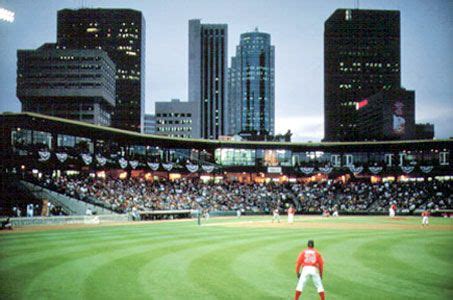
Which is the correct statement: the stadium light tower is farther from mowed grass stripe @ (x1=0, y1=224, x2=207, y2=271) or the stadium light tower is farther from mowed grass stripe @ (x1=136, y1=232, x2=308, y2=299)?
mowed grass stripe @ (x1=136, y1=232, x2=308, y2=299)

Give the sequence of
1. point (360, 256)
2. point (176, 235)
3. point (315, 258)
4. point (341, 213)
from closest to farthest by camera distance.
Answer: point (315, 258)
point (360, 256)
point (176, 235)
point (341, 213)

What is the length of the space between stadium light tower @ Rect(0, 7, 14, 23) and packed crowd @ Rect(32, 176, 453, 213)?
27.1m

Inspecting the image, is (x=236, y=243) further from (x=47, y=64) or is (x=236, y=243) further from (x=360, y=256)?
(x=47, y=64)

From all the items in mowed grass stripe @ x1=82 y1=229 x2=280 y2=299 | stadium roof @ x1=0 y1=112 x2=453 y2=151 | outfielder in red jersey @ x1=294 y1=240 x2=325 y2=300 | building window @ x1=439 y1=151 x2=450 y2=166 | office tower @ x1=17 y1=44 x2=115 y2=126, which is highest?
office tower @ x1=17 y1=44 x2=115 y2=126

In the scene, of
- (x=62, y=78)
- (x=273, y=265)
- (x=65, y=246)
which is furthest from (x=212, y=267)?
(x=62, y=78)

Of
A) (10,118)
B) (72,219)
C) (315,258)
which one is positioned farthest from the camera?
(10,118)

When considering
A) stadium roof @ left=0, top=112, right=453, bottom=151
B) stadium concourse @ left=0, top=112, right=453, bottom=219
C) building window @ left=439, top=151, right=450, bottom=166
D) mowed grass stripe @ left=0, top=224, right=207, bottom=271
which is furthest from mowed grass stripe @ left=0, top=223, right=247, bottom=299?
building window @ left=439, top=151, right=450, bottom=166

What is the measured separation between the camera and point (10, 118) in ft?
156

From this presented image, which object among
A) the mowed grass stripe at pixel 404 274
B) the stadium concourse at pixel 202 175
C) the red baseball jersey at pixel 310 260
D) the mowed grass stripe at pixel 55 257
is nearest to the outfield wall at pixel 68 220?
the stadium concourse at pixel 202 175

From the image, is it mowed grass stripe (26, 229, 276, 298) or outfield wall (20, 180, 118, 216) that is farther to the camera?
outfield wall (20, 180, 118, 216)

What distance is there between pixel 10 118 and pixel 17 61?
148m

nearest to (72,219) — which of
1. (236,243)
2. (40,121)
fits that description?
(40,121)

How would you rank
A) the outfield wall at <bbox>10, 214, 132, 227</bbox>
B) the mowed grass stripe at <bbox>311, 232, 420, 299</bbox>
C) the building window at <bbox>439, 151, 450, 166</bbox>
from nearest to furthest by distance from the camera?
1. the mowed grass stripe at <bbox>311, 232, 420, 299</bbox>
2. the outfield wall at <bbox>10, 214, 132, 227</bbox>
3. the building window at <bbox>439, 151, 450, 166</bbox>

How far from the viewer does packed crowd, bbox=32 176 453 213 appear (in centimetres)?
5316
